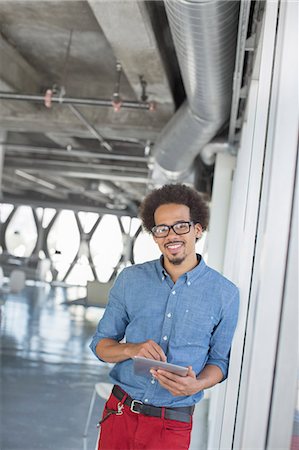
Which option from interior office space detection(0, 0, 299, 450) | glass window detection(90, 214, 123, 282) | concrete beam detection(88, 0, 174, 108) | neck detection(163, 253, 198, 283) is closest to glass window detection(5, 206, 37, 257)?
glass window detection(90, 214, 123, 282)

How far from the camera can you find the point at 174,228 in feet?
7.83

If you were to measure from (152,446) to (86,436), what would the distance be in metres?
2.48

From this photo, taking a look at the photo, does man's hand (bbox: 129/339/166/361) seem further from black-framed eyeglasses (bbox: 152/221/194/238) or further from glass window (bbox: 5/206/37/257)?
glass window (bbox: 5/206/37/257)

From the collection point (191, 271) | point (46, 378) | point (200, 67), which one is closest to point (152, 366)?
point (191, 271)

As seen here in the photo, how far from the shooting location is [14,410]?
568cm

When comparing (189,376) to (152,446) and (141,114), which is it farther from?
(141,114)

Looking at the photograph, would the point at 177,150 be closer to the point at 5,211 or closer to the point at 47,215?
the point at 47,215

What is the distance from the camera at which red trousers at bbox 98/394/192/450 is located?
2.29 metres

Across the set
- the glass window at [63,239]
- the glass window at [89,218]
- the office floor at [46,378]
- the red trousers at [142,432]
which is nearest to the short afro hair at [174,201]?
the red trousers at [142,432]

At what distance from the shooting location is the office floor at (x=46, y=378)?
4.93 metres

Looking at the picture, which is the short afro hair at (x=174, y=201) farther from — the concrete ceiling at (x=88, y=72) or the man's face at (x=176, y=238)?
the concrete ceiling at (x=88, y=72)

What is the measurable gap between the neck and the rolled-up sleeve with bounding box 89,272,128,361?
0.20m

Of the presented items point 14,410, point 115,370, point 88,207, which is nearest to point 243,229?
point 115,370

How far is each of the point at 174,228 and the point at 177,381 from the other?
0.59 meters
